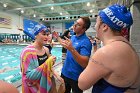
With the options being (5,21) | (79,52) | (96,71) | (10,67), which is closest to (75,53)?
(79,52)

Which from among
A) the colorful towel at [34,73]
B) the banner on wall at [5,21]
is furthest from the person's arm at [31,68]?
the banner on wall at [5,21]

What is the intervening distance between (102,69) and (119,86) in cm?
16

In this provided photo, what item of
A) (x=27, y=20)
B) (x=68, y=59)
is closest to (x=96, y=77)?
(x=68, y=59)

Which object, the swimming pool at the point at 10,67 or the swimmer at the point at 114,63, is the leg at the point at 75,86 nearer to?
the swimmer at the point at 114,63

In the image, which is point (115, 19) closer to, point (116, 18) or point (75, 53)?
point (116, 18)

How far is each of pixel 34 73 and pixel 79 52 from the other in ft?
2.19

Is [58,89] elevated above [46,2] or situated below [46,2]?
below

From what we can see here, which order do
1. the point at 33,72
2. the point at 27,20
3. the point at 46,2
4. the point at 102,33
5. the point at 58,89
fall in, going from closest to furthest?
the point at 102,33
the point at 33,72
the point at 58,89
the point at 46,2
the point at 27,20

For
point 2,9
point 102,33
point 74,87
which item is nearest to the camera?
point 102,33

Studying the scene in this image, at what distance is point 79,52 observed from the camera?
226cm

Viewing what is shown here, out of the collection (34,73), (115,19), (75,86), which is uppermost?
(115,19)

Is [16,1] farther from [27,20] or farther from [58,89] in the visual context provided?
[58,89]

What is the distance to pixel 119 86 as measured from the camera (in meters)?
1.11

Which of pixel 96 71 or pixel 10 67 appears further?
pixel 10 67
